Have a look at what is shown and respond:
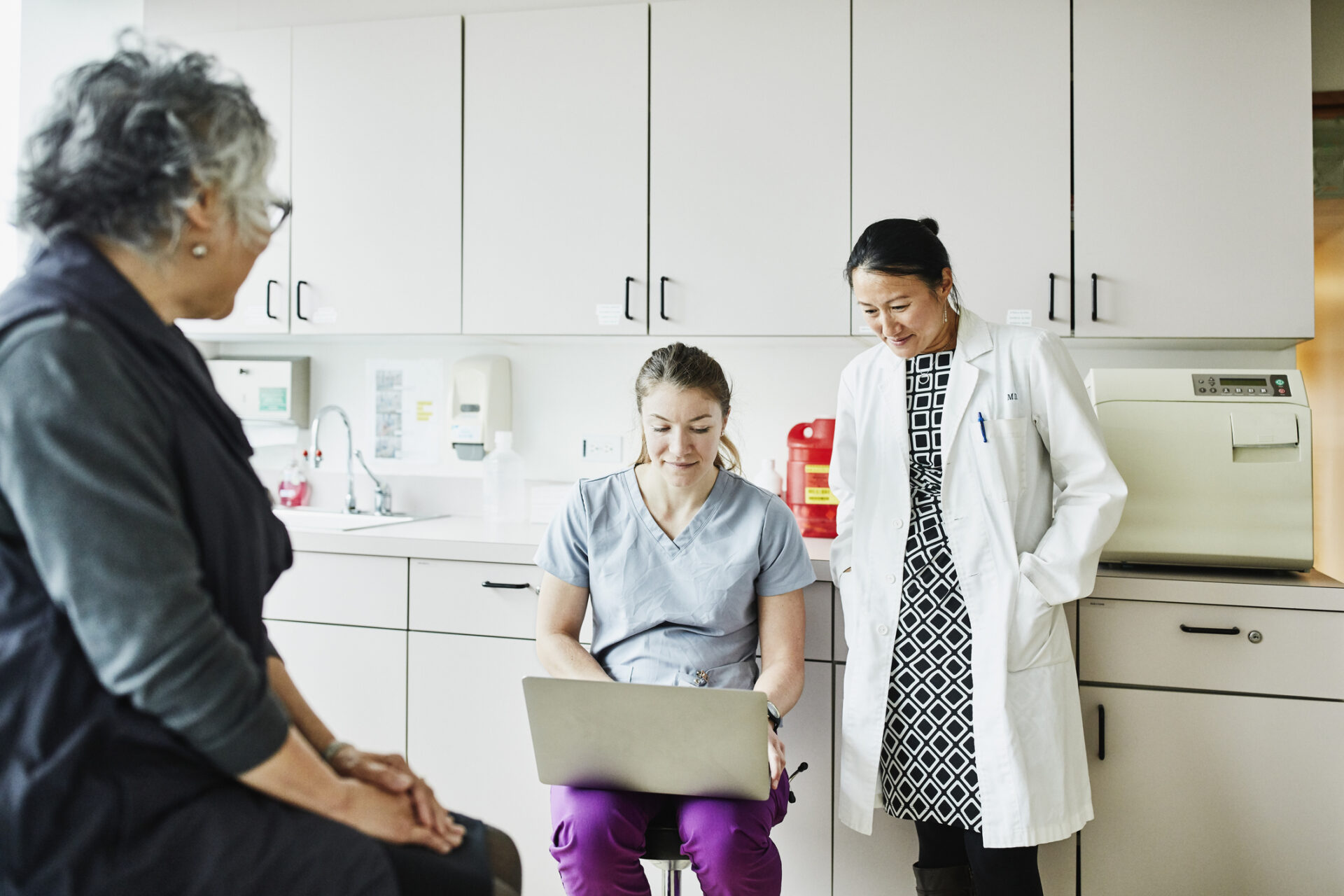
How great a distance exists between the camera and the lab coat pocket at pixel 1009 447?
5.10 feet

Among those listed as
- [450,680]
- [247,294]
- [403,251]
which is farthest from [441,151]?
[450,680]

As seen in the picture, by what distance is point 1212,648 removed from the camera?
5.55 ft

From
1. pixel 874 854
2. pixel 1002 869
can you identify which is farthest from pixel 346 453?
pixel 1002 869

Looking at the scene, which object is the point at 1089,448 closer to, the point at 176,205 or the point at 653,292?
the point at 653,292

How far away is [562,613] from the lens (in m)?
1.61

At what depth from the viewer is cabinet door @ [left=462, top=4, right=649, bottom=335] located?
218 centimetres

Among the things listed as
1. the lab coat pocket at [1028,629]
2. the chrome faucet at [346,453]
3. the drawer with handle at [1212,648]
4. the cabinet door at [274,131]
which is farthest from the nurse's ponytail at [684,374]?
the cabinet door at [274,131]

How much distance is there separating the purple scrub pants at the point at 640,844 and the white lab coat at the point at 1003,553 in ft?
1.12

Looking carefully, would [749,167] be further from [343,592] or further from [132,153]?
[132,153]

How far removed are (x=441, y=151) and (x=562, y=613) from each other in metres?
1.30

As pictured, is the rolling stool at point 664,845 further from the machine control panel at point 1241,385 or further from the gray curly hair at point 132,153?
the machine control panel at point 1241,385

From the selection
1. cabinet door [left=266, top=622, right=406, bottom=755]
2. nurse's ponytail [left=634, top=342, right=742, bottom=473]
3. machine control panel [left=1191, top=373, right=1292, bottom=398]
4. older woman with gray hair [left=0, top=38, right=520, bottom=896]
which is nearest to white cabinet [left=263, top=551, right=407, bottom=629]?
cabinet door [left=266, top=622, right=406, bottom=755]

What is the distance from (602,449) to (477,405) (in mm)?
363

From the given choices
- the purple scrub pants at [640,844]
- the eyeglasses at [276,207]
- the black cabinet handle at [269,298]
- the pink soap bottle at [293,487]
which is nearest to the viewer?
the eyeglasses at [276,207]
